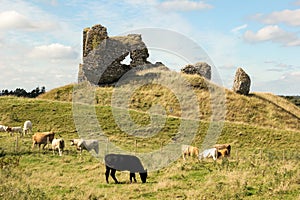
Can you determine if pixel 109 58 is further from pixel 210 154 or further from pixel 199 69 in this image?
pixel 210 154

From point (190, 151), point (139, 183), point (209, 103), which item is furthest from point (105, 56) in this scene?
point (139, 183)

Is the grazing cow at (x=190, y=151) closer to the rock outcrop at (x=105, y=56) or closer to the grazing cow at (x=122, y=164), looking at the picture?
the grazing cow at (x=122, y=164)

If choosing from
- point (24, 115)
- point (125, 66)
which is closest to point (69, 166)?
point (24, 115)

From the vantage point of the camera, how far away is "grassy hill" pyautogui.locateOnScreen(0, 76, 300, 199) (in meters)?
13.8

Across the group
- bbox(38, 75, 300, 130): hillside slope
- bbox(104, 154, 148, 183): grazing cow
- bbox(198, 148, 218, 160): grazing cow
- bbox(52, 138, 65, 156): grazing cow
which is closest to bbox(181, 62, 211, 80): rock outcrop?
bbox(38, 75, 300, 130): hillside slope

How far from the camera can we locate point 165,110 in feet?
147

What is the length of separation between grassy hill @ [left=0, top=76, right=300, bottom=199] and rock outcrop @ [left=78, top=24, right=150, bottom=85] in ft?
9.71

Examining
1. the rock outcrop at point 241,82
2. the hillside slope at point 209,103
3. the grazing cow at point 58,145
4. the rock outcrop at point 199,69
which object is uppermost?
the rock outcrop at point 199,69

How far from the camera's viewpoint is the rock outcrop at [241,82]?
49562 mm

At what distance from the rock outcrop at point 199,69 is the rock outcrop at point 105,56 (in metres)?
6.88

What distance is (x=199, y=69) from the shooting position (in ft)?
191

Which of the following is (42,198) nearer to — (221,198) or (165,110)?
(221,198)

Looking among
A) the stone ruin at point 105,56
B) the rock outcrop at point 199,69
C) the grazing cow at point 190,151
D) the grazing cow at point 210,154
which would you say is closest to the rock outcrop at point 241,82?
the rock outcrop at point 199,69

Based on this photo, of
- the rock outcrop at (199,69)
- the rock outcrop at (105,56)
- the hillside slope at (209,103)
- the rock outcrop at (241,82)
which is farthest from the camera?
the rock outcrop at (199,69)
